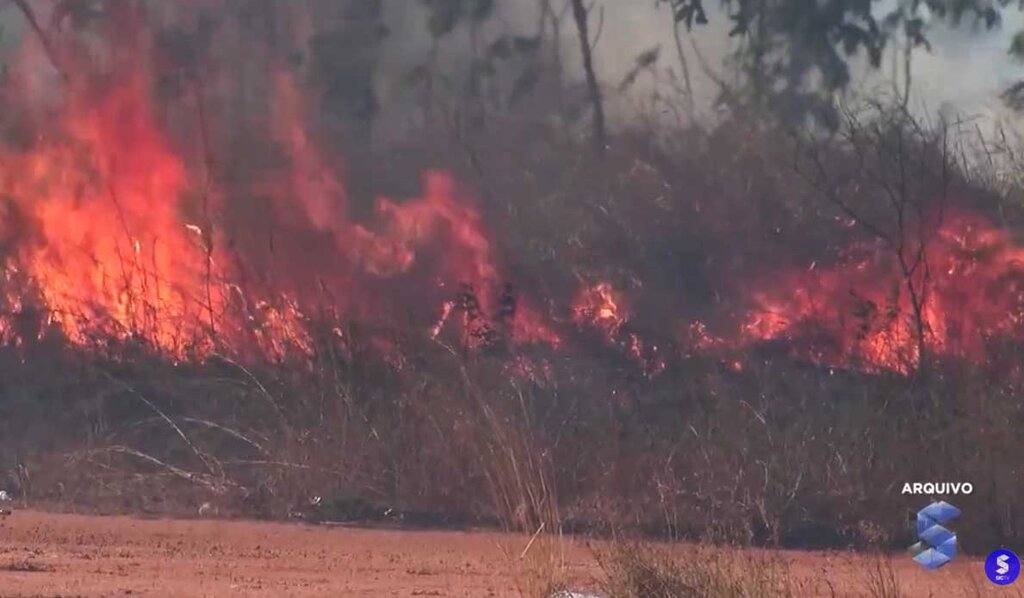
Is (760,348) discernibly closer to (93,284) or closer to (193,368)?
(193,368)

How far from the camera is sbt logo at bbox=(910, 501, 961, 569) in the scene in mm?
9812

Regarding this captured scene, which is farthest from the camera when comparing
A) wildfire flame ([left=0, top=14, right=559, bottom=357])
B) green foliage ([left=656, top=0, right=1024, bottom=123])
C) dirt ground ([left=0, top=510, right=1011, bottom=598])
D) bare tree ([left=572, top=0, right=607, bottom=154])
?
bare tree ([left=572, top=0, right=607, bottom=154])

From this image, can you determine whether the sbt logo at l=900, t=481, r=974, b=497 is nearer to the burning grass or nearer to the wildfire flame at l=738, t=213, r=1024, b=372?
the burning grass

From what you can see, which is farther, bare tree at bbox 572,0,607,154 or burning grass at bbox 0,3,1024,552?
bare tree at bbox 572,0,607,154

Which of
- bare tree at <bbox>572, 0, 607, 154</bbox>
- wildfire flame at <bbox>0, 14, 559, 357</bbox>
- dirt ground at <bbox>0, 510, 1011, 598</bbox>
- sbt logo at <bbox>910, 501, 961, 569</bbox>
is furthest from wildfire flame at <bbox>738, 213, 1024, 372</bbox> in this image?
dirt ground at <bbox>0, 510, 1011, 598</bbox>

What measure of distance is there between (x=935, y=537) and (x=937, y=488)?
56 centimetres

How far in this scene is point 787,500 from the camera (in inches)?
407

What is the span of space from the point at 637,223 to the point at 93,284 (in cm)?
579

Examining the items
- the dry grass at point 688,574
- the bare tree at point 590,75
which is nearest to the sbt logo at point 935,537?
the dry grass at point 688,574

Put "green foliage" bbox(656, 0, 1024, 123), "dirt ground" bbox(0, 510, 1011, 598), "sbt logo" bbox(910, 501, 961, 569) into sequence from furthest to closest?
"green foliage" bbox(656, 0, 1024, 123)
"sbt logo" bbox(910, 501, 961, 569)
"dirt ground" bbox(0, 510, 1011, 598)

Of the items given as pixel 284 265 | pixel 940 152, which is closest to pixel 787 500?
pixel 940 152

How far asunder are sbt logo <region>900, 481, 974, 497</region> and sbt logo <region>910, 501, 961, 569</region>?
119mm

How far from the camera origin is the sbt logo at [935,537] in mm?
9812

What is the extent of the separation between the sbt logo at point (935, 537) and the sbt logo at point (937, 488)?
0.39ft
